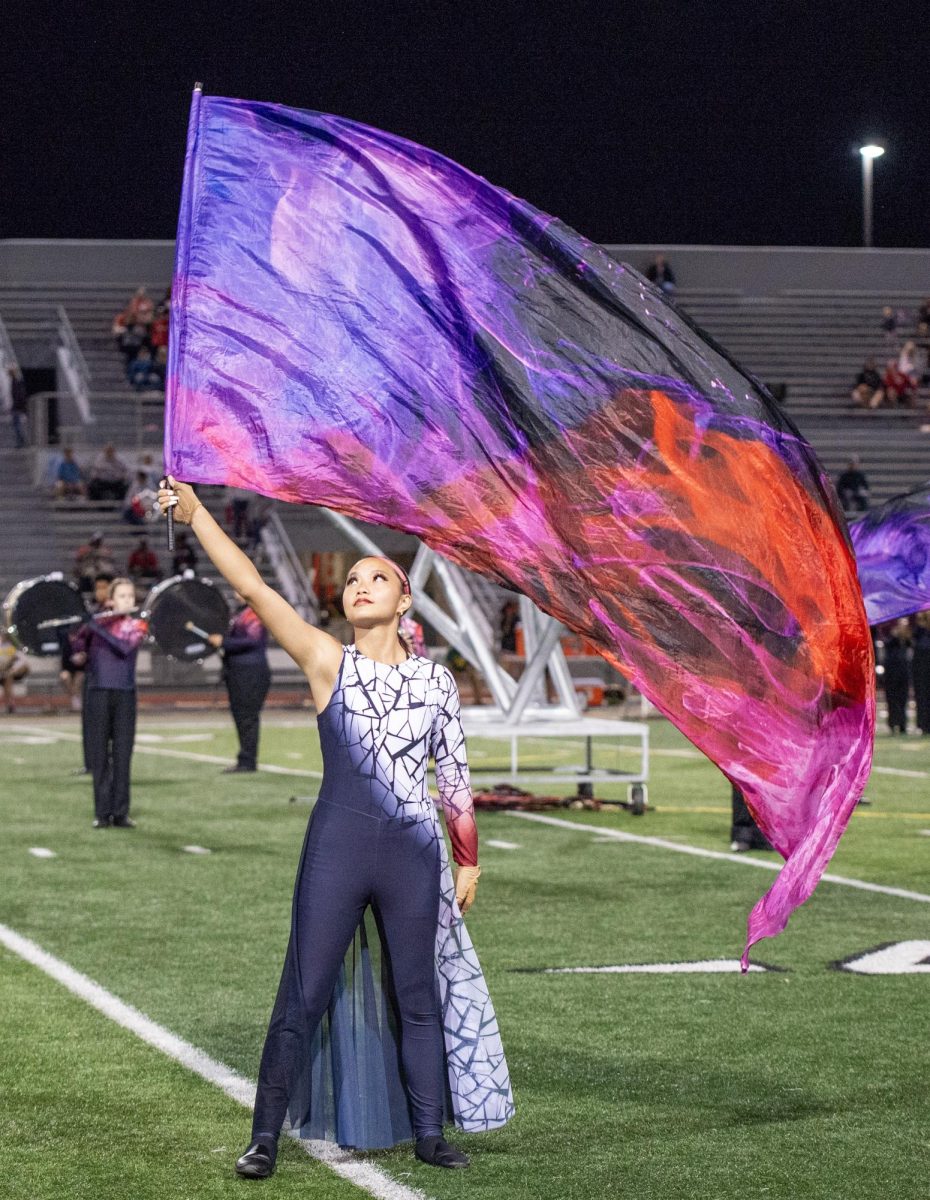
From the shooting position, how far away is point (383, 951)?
521 cm

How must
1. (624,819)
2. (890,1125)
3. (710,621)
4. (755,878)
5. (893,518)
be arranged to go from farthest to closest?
Answer: (624,819) < (755,878) < (893,518) < (890,1125) < (710,621)

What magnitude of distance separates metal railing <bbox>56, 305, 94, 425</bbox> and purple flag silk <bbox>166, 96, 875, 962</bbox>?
29482mm

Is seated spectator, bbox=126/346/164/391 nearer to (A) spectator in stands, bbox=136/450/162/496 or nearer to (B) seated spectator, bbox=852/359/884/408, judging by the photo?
(A) spectator in stands, bbox=136/450/162/496

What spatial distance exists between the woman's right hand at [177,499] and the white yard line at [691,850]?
5.93 m

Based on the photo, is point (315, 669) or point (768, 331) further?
point (768, 331)

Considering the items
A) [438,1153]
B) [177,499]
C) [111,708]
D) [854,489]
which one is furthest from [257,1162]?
[854,489]

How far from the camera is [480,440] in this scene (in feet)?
16.6

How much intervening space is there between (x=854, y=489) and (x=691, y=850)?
21.6 meters

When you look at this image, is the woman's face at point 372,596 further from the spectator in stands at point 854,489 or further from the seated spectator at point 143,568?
the spectator in stands at point 854,489

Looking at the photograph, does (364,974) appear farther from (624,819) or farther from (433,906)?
(624,819)

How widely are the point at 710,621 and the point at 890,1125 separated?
1.61 meters

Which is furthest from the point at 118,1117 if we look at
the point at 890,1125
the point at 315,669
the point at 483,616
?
the point at 483,616

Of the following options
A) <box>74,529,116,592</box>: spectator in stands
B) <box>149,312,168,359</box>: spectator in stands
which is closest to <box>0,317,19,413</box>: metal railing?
<box>149,312,168,359</box>: spectator in stands

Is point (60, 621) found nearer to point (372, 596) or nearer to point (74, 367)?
point (372, 596)
